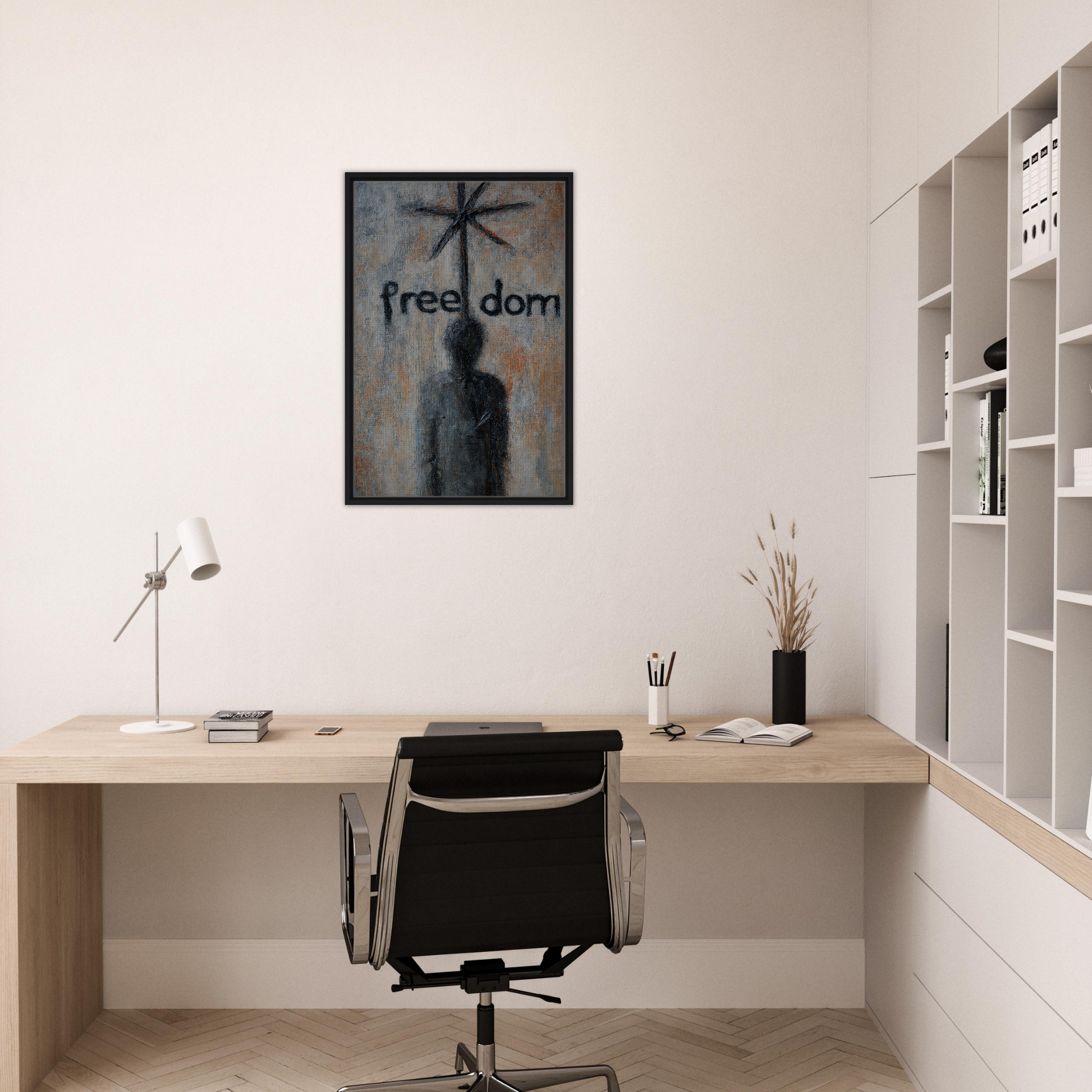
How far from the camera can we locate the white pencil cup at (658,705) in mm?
2740

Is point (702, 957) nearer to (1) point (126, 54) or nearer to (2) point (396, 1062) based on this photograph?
(2) point (396, 1062)

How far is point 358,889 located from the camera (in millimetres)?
1938

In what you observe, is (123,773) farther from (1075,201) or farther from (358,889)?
(1075,201)

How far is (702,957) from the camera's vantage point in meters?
2.93

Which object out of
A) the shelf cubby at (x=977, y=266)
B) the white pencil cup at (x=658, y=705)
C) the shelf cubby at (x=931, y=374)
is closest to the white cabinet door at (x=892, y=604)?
the shelf cubby at (x=931, y=374)

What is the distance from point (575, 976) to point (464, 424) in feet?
5.35

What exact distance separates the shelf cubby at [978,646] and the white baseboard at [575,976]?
0.95 metres

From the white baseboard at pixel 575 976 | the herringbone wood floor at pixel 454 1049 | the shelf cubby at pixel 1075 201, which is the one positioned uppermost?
the shelf cubby at pixel 1075 201

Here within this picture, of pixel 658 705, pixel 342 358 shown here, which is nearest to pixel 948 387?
pixel 658 705

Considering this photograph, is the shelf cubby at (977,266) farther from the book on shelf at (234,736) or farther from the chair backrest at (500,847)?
the book on shelf at (234,736)

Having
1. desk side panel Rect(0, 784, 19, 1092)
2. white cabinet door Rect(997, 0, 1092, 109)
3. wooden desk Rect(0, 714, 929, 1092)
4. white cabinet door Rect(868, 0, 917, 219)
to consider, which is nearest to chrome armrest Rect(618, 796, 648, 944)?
wooden desk Rect(0, 714, 929, 1092)

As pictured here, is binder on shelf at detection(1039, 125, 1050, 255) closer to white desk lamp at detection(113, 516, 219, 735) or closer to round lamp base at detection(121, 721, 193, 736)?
white desk lamp at detection(113, 516, 219, 735)

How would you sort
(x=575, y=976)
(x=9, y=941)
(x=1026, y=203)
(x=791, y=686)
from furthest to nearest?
1. (x=575, y=976)
2. (x=791, y=686)
3. (x=9, y=941)
4. (x=1026, y=203)

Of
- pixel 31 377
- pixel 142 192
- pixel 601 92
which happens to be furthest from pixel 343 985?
pixel 601 92
